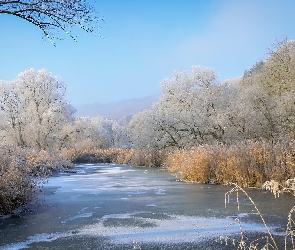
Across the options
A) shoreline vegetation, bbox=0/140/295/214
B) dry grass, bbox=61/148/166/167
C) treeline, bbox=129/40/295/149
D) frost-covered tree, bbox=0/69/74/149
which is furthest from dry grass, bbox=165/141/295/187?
frost-covered tree, bbox=0/69/74/149

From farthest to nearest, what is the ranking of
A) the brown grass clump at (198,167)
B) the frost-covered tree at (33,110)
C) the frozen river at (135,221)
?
the frost-covered tree at (33,110)
the brown grass clump at (198,167)
the frozen river at (135,221)

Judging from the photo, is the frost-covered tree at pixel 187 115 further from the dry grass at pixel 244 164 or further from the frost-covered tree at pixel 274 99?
the dry grass at pixel 244 164

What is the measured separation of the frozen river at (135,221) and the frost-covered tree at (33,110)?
27.7m

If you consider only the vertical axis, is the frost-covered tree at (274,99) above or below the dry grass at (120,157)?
above

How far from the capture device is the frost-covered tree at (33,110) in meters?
37.6

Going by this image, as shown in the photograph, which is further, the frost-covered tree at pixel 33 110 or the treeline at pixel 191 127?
the frost-covered tree at pixel 33 110

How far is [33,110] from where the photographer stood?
39.3 meters

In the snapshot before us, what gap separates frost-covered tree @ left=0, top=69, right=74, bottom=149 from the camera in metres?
37.6

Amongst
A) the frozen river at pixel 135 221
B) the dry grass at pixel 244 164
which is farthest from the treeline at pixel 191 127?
the frozen river at pixel 135 221

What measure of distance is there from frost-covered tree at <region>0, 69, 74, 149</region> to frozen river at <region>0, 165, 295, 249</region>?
27.7 metres

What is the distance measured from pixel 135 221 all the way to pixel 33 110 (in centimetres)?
3444

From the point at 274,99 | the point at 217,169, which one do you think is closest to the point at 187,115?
the point at 274,99

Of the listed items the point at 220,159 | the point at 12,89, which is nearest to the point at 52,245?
the point at 220,159

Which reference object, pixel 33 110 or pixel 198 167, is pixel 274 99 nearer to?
pixel 198 167
